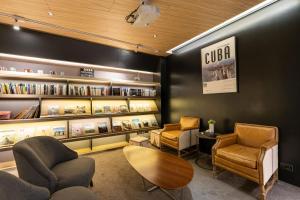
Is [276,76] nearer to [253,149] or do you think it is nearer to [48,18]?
[253,149]

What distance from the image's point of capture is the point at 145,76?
17.6ft

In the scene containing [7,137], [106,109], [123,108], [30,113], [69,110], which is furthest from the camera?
[123,108]

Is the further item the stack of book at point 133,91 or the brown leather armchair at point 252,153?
the stack of book at point 133,91

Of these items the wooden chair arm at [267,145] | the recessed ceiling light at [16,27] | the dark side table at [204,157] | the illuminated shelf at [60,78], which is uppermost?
the recessed ceiling light at [16,27]

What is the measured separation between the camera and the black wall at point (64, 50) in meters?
3.17

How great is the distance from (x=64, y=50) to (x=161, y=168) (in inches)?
134

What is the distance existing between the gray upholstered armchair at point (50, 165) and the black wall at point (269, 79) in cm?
289

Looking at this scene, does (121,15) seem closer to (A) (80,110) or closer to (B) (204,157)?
(A) (80,110)

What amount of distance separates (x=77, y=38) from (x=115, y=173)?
10.5ft

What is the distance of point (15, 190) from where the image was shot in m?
1.23

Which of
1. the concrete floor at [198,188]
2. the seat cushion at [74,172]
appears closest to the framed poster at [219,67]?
the concrete floor at [198,188]

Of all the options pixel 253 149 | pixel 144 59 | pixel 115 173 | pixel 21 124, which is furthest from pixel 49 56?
pixel 253 149

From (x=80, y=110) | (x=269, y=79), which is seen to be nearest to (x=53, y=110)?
(x=80, y=110)

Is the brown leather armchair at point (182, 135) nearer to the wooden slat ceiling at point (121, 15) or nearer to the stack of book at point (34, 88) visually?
the wooden slat ceiling at point (121, 15)
